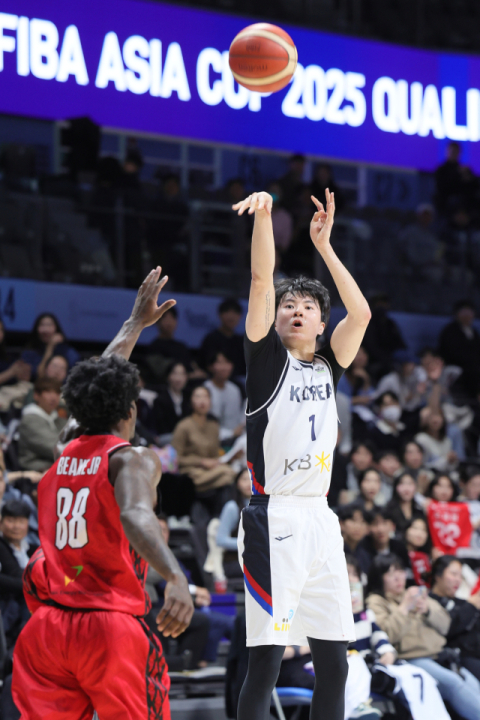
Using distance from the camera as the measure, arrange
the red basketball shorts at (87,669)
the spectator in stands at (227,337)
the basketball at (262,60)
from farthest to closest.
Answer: the spectator in stands at (227,337) → the basketball at (262,60) → the red basketball shorts at (87,669)

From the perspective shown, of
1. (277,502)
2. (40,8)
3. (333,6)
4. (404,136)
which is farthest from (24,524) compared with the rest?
(333,6)

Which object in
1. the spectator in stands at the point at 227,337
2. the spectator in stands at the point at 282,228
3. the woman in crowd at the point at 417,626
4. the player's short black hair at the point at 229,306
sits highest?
the spectator in stands at the point at 282,228

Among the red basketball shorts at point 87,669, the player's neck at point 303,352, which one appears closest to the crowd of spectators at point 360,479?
the player's neck at point 303,352

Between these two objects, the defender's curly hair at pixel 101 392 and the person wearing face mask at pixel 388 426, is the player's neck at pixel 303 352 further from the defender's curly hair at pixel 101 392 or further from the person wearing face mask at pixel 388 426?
the person wearing face mask at pixel 388 426

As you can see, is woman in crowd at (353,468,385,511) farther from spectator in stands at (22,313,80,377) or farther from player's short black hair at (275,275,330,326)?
player's short black hair at (275,275,330,326)

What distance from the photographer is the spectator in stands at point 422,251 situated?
1391cm

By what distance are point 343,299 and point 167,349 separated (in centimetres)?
666

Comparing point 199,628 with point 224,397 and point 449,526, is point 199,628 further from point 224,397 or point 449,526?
point 224,397

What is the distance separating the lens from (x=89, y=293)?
12.2 metres

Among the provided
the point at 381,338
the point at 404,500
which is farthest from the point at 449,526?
the point at 381,338

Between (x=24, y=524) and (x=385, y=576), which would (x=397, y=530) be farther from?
(x=24, y=524)

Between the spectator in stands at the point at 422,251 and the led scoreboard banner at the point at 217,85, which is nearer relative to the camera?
the led scoreboard banner at the point at 217,85

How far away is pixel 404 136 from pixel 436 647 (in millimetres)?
8895

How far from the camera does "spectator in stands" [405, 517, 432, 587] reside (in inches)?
352
